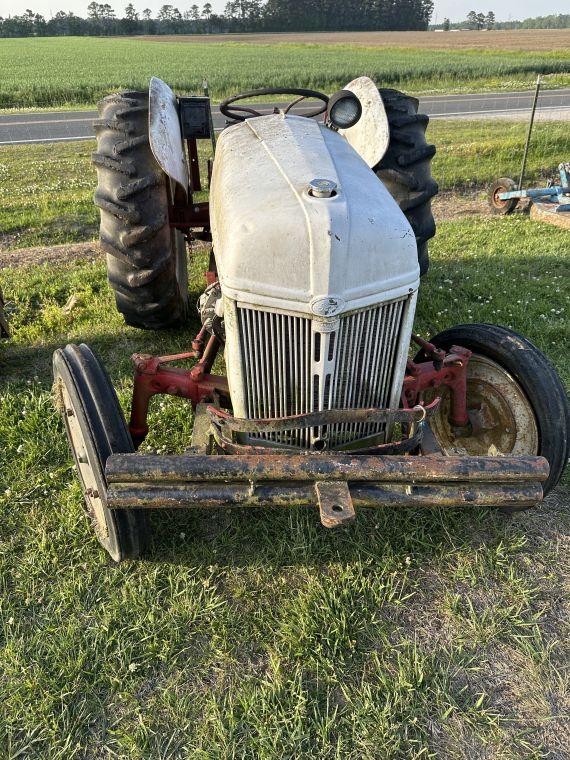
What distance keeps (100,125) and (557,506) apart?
136 inches

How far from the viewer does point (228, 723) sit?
194 centimetres

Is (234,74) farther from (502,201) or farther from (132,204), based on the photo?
(132,204)

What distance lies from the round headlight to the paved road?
10.5m

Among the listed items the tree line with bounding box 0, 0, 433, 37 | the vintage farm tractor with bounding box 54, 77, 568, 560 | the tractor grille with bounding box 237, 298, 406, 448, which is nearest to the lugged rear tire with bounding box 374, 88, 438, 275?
the vintage farm tractor with bounding box 54, 77, 568, 560

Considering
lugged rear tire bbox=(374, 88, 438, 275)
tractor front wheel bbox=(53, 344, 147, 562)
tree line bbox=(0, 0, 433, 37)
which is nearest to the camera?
tractor front wheel bbox=(53, 344, 147, 562)

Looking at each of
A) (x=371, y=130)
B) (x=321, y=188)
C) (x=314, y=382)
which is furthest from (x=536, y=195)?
(x=314, y=382)

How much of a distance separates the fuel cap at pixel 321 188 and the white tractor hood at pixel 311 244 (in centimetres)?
3

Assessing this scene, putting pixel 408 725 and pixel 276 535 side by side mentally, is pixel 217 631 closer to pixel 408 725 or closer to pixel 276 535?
pixel 276 535

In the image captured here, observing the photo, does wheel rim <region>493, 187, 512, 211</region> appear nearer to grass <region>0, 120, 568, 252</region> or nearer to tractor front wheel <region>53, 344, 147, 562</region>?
grass <region>0, 120, 568, 252</region>

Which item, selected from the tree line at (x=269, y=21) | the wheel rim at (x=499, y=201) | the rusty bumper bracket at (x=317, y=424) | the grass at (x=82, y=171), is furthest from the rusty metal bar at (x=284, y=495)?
the tree line at (x=269, y=21)

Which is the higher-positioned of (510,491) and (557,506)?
(510,491)

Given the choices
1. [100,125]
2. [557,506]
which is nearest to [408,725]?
[557,506]

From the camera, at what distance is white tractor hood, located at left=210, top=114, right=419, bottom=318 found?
193cm

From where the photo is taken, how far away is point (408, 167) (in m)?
3.48
